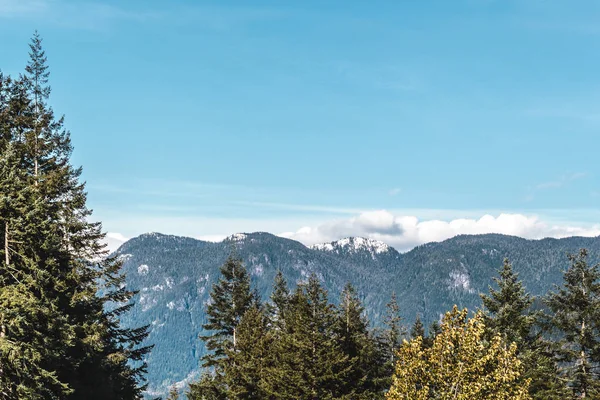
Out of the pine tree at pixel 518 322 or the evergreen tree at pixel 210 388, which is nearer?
the pine tree at pixel 518 322

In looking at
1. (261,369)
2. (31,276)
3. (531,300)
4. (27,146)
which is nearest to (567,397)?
(531,300)

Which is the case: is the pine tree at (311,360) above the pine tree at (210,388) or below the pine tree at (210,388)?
above

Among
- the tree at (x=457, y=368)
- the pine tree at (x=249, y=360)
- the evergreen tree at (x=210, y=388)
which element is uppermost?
the tree at (x=457, y=368)

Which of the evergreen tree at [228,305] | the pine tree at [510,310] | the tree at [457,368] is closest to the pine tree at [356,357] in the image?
the pine tree at [510,310]

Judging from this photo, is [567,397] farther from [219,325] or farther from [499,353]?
[219,325]

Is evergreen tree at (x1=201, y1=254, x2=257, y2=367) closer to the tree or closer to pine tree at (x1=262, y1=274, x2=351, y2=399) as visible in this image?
pine tree at (x1=262, y1=274, x2=351, y2=399)

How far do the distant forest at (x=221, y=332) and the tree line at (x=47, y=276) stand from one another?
0.08m

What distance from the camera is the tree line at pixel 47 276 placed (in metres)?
21.5

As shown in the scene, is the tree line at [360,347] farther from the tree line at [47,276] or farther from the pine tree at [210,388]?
the tree line at [47,276]

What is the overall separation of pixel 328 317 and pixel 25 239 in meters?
21.7

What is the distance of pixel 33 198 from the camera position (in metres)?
23.8

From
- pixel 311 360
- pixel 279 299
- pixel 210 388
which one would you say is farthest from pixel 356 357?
pixel 279 299

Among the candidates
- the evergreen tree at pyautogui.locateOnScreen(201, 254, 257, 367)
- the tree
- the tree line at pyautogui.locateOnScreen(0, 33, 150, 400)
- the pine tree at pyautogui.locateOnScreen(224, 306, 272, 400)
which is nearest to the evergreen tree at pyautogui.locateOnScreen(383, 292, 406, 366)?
the evergreen tree at pyautogui.locateOnScreen(201, 254, 257, 367)

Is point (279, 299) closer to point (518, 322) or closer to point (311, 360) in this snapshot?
point (311, 360)
